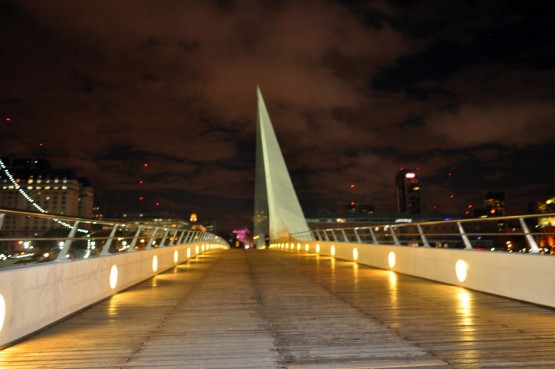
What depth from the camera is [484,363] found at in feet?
14.5

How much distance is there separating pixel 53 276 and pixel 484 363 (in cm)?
557

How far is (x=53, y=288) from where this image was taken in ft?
22.3

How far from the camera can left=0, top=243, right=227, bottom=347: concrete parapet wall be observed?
5.50 metres

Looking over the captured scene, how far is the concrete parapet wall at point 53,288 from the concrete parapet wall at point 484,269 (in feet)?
24.1

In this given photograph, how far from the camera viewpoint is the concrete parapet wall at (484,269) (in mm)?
7789

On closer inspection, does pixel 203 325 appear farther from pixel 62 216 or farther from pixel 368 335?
pixel 62 216

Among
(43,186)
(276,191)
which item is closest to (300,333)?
(276,191)

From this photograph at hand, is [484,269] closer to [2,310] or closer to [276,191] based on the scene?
[2,310]

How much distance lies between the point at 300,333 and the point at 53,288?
3562 mm

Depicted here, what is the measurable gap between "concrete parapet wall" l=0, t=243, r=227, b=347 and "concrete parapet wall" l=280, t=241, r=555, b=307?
24.1ft

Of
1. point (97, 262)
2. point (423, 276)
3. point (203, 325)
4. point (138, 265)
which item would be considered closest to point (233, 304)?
point (203, 325)

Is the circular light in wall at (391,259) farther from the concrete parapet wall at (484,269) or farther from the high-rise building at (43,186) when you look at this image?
the high-rise building at (43,186)

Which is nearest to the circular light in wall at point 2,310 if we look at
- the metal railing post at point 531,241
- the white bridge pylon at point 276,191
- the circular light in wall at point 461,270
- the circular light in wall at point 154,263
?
the metal railing post at point 531,241

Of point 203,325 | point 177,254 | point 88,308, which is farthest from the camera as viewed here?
point 177,254
